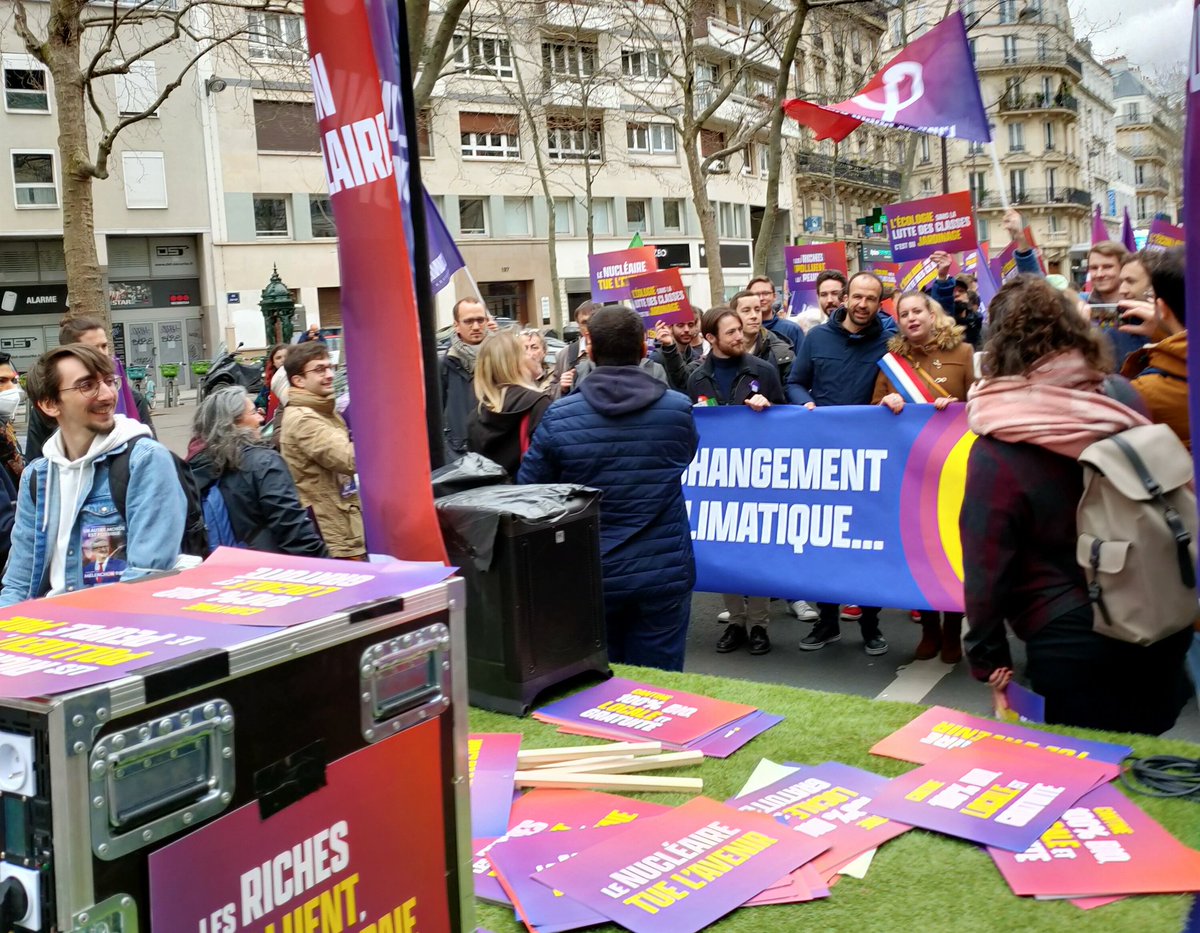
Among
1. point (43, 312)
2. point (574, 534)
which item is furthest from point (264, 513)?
point (43, 312)

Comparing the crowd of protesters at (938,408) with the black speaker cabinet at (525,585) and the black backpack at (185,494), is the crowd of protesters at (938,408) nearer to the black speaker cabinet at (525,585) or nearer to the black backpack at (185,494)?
the black speaker cabinet at (525,585)

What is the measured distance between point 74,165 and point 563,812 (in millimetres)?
13014

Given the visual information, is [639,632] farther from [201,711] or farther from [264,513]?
[201,711]

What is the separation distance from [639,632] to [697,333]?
5.21m

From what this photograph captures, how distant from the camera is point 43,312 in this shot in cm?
3816

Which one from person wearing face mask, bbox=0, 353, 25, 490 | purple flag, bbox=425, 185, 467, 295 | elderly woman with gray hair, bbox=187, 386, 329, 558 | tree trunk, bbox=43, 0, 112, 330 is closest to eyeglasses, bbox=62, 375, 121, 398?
elderly woman with gray hair, bbox=187, 386, 329, 558

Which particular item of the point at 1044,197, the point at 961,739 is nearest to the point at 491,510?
the point at 961,739

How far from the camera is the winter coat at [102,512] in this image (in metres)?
3.82

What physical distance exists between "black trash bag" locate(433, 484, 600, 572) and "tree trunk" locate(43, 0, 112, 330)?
10908 mm

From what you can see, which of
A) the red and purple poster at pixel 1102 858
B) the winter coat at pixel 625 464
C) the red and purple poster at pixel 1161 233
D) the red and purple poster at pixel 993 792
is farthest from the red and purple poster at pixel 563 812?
the red and purple poster at pixel 1161 233

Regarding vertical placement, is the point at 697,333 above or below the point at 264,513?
above

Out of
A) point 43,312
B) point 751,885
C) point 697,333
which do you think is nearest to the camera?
point 751,885

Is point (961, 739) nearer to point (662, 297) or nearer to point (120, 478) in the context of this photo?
point (120, 478)

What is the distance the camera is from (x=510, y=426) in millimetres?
5637
